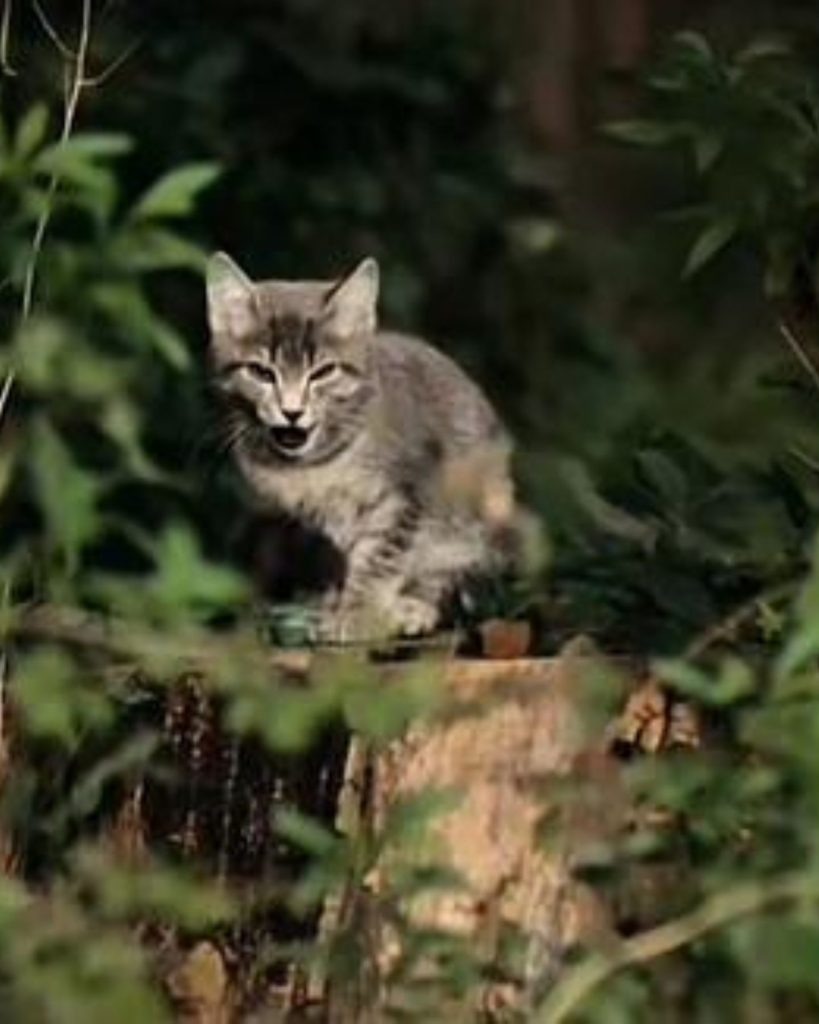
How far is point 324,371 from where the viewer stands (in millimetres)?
9305

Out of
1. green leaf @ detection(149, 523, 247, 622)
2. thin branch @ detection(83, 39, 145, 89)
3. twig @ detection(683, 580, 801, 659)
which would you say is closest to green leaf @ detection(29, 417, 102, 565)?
green leaf @ detection(149, 523, 247, 622)

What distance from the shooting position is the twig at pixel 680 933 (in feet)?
17.9

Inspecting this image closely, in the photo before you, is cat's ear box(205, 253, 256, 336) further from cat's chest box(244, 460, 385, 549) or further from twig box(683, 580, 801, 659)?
twig box(683, 580, 801, 659)

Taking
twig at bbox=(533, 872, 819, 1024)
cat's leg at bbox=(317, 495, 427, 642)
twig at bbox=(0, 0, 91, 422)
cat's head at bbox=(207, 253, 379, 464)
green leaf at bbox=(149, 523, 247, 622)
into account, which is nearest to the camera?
twig at bbox=(533, 872, 819, 1024)

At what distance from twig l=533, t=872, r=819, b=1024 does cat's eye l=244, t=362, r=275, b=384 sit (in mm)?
3595

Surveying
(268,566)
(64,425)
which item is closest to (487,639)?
(64,425)

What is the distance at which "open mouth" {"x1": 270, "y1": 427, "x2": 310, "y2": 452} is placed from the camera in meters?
9.29

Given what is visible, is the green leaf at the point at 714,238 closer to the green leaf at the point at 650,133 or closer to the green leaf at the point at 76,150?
the green leaf at the point at 650,133

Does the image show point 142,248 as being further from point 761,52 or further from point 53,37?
point 53,37

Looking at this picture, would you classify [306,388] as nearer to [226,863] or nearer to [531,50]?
[226,863]

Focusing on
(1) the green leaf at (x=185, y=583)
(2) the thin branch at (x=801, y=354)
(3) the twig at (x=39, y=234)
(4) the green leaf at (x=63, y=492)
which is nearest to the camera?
(1) the green leaf at (x=185, y=583)

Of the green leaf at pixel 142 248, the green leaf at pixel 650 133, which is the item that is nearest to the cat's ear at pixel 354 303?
the green leaf at pixel 650 133

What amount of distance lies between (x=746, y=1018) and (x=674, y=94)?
57.4 inches

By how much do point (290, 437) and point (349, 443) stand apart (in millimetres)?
103
